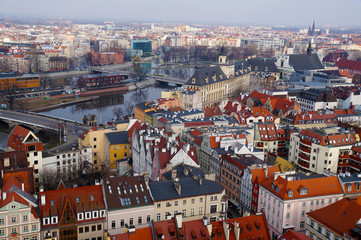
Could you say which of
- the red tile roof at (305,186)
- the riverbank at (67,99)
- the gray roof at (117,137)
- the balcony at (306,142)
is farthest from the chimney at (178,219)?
the riverbank at (67,99)

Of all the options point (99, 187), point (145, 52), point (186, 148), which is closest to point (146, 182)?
point (99, 187)

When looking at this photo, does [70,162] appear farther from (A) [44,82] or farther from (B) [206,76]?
(A) [44,82]

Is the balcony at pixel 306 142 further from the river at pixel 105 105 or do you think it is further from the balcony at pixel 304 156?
the river at pixel 105 105

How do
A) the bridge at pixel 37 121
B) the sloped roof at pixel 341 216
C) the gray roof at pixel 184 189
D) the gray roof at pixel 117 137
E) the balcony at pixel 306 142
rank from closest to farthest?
the sloped roof at pixel 341 216, the gray roof at pixel 184 189, the balcony at pixel 306 142, the gray roof at pixel 117 137, the bridge at pixel 37 121

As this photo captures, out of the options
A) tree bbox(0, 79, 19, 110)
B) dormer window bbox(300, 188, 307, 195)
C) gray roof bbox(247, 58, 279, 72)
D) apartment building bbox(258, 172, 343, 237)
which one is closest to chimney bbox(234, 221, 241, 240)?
apartment building bbox(258, 172, 343, 237)

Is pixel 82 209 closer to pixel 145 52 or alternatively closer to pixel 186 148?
pixel 186 148

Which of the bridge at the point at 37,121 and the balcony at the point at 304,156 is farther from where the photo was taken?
the bridge at the point at 37,121

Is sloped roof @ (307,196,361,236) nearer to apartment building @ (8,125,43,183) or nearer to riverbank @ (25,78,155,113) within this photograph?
apartment building @ (8,125,43,183)
